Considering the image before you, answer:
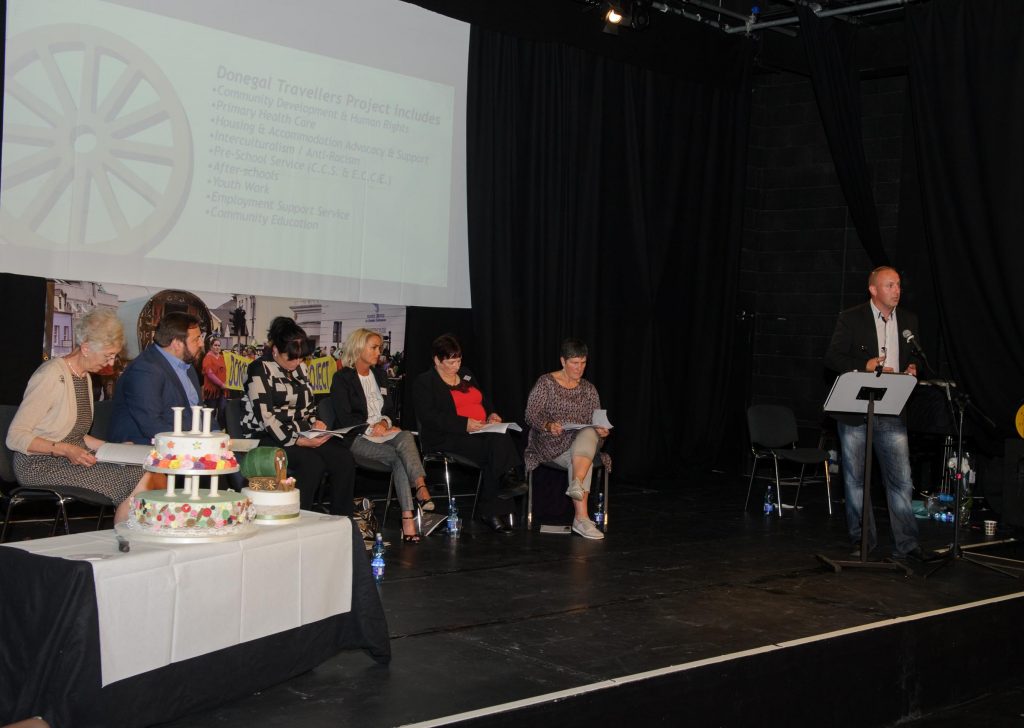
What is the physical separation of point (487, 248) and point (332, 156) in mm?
1281

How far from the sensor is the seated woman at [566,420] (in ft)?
19.8

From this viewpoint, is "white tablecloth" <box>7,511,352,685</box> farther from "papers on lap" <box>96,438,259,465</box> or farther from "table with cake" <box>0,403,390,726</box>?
"papers on lap" <box>96,438,259,465</box>

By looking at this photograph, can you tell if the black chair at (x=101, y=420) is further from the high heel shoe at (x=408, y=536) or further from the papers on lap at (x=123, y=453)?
the high heel shoe at (x=408, y=536)

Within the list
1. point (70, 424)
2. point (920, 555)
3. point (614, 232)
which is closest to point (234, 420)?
point (70, 424)

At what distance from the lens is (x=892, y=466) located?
5.47 m

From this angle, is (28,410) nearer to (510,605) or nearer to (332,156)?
(510,605)

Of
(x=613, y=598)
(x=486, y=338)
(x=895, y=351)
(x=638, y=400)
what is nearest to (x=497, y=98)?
(x=486, y=338)

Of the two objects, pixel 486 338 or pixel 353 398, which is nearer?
pixel 353 398

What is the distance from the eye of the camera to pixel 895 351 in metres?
5.53

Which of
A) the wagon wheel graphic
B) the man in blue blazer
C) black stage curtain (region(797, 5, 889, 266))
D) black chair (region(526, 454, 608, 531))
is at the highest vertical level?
black stage curtain (region(797, 5, 889, 266))

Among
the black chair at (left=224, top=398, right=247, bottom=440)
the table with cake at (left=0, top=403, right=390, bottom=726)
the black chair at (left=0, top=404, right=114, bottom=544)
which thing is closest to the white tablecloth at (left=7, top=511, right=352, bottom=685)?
the table with cake at (left=0, top=403, right=390, bottom=726)

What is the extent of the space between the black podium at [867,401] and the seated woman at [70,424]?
2983 mm

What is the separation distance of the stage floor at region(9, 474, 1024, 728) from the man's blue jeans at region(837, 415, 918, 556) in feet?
0.69

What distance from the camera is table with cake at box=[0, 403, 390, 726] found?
8.47 feet
